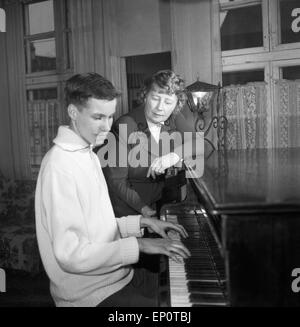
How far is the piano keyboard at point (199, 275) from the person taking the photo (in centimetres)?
98

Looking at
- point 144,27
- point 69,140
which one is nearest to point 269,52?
point 144,27

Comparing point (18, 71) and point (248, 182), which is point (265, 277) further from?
point (18, 71)

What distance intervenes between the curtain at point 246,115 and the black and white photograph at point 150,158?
0.03ft

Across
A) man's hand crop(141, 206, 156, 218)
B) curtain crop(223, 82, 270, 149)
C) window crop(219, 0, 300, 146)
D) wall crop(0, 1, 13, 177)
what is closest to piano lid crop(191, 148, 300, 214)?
man's hand crop(141, 206, 156, 218)

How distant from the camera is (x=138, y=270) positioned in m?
1.55

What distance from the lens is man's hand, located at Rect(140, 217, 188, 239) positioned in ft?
4.51

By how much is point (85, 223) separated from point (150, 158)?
3.10 feet

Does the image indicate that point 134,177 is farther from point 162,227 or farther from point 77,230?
point 77,230

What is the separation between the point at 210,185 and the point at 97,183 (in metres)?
0.41

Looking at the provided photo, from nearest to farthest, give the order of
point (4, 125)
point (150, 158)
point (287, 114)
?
point (150, 158), point (287, 114), point (4, 125)

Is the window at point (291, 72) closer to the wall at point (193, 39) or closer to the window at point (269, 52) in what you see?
the window at point (269, 52)

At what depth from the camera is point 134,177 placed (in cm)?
208

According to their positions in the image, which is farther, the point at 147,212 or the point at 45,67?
the point at 45,67

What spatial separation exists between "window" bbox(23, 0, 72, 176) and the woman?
51.0 inches
